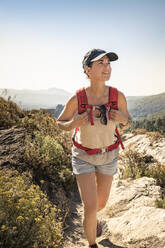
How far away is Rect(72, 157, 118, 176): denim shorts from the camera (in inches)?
110

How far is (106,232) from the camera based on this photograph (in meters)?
3.77

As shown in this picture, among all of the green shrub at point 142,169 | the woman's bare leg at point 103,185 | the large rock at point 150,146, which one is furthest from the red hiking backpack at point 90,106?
the large rock at point 150,146

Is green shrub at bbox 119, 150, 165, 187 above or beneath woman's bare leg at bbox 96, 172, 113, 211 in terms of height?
beneath

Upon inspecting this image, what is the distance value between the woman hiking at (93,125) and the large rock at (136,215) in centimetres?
74

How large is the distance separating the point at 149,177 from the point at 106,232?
2.34m

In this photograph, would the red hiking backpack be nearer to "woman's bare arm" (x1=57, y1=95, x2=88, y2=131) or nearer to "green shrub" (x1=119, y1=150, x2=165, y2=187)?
"woman's bare arm" (x1=57, y1=95, x2=88, y2=131)

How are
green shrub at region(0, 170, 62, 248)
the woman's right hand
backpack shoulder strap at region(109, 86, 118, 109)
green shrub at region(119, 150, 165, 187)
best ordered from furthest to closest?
green shrub at region(119, 150, 165, 187)
backpack shoulder strap at region(109, 86, 118, 109)
the woman's right hand
green shrub at region(0, 170, 62, 248)

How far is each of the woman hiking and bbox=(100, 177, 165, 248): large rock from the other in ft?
2.42

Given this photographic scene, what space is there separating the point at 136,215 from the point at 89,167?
162 cm

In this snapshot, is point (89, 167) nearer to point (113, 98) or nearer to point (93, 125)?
point (93, 125)

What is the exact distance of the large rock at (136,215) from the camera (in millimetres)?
3227

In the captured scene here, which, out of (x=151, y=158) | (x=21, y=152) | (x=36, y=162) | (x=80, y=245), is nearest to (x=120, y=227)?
(x=80, y=245)

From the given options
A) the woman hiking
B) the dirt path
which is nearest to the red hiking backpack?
the woman hiking

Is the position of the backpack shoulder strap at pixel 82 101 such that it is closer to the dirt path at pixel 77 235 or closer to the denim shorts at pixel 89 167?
the denim shorts at pixel 89 167
